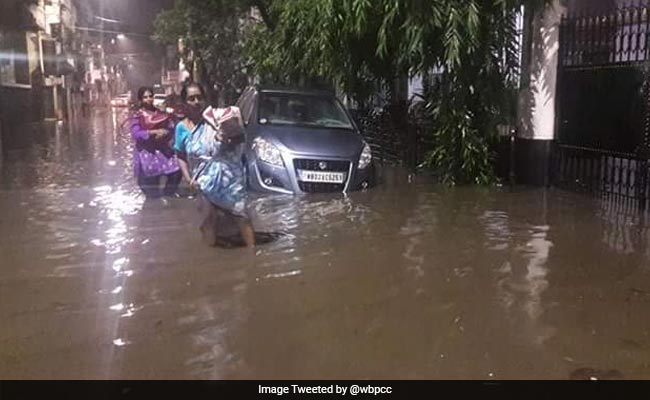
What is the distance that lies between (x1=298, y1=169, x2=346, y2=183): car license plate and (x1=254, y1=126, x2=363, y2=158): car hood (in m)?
0.23

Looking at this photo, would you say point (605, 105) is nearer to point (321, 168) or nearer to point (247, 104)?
point (321, 168)

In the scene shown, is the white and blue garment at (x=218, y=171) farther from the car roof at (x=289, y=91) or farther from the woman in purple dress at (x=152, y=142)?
the car roof at (x=289, y=91)

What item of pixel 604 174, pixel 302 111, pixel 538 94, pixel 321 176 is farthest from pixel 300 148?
pixel 604 174

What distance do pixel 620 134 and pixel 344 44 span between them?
3.87 m

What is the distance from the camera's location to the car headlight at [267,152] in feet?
29.6

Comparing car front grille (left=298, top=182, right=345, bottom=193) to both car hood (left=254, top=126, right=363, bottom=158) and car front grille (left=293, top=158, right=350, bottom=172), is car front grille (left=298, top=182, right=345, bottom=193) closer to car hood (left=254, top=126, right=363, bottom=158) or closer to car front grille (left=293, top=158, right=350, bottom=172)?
car front grille (left=293, top=158, right=350, bottom=172)

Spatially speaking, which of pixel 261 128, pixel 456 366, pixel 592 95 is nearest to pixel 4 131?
pixel 261 128

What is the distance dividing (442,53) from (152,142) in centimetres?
395

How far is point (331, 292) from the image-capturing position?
509 cm

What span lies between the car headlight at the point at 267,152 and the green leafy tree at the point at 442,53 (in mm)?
1723

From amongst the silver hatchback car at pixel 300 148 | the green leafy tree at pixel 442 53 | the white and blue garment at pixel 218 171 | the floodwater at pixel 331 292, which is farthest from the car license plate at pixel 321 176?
the white and blue garment at pixel 218 171

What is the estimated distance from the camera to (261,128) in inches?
375

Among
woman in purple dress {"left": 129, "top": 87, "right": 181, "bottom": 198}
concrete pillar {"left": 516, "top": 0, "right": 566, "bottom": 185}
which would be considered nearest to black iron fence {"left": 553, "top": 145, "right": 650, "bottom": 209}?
concrete pillar {"left": 516, "top": 0, "right": 566, "bottom": 185}
